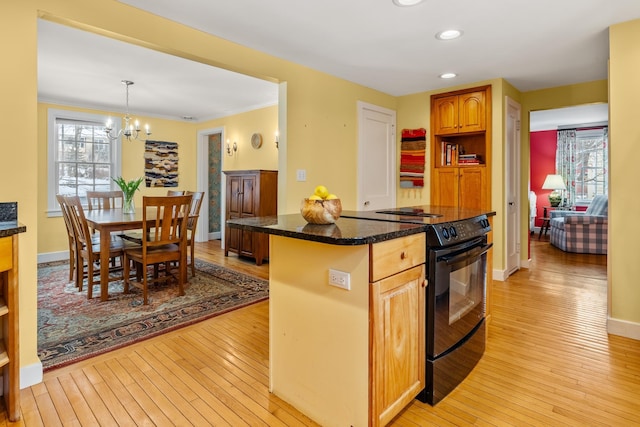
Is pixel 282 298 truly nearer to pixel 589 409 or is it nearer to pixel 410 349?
pixel 410 349

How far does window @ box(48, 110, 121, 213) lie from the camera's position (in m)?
5.40

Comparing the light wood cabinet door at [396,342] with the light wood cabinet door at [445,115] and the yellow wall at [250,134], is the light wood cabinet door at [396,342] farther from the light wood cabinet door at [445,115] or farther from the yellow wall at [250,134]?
the yellow wall at [250,134]

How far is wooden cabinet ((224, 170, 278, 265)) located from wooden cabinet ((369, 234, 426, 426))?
337cm

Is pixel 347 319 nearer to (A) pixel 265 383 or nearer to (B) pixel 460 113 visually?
(A) pixel 265 383

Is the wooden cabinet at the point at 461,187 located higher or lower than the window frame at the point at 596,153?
lower

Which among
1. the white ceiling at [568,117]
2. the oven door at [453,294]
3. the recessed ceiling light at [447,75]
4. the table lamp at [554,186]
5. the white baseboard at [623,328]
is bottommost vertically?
the white baseboard at [623,328]

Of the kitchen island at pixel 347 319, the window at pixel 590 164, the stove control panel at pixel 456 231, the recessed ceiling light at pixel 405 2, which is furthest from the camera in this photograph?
the window at pixel 590 164

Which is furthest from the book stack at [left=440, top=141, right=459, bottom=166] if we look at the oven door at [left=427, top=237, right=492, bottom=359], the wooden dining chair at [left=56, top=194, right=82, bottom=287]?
the wooden dining chair at [left=56, top=194, right=82, bottom=287]

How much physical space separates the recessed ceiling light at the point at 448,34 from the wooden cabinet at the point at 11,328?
3.15m

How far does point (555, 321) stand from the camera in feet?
9.84

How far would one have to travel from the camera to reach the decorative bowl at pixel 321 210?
1780mm

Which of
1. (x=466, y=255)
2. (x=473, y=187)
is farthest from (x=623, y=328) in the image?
(x=473, y=187)

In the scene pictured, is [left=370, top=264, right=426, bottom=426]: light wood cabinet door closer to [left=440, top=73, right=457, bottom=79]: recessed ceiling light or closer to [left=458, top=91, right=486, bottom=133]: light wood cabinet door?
[left=440, top=73, right=457, bottom=79]: recessed ceiling light

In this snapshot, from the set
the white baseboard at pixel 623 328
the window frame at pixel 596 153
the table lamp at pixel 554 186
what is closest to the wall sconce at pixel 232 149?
the white baseboard at pixel 623 328
